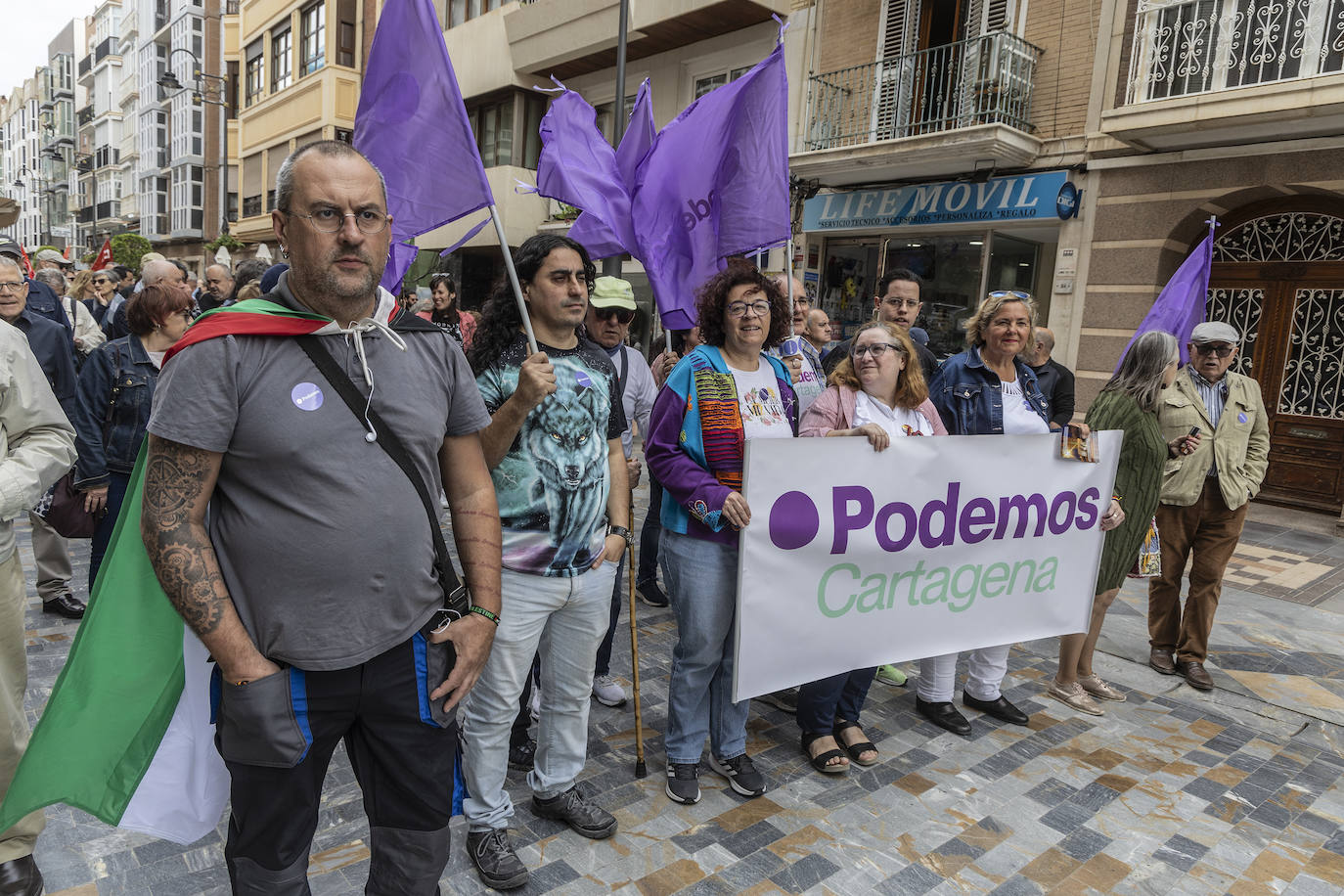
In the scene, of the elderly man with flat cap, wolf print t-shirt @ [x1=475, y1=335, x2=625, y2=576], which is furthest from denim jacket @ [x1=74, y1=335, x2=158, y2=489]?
the elderly man with flat cap

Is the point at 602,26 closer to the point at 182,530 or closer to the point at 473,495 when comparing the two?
the point at 473,495

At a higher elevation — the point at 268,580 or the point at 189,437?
the point at 189,437

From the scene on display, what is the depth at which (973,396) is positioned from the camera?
4.17 metres

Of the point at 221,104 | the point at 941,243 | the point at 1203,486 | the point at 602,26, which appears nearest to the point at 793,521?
the point at 1203,486

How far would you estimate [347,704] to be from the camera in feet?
6.31

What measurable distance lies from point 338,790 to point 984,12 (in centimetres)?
1246

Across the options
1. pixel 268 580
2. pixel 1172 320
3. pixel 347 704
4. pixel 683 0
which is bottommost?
pixel 347 704

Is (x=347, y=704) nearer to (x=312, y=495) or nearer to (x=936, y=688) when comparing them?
(x=312, y=495)

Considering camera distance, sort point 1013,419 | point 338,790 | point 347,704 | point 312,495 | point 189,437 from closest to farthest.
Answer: point 189,437, point 312,495, point 347,704, point 338,790, point 1013,419

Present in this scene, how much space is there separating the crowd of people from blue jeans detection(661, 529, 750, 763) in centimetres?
1

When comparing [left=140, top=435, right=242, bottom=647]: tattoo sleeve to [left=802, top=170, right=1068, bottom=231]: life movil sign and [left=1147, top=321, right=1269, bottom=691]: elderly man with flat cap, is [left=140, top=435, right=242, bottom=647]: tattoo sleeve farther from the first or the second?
[left=802, top=170, right=1068, bottom=231]: life movil sign

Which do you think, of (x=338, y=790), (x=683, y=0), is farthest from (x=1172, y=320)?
(x=683, y=0)

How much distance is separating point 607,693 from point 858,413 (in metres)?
1.88

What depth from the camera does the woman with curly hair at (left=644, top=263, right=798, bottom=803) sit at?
323 centimetres
